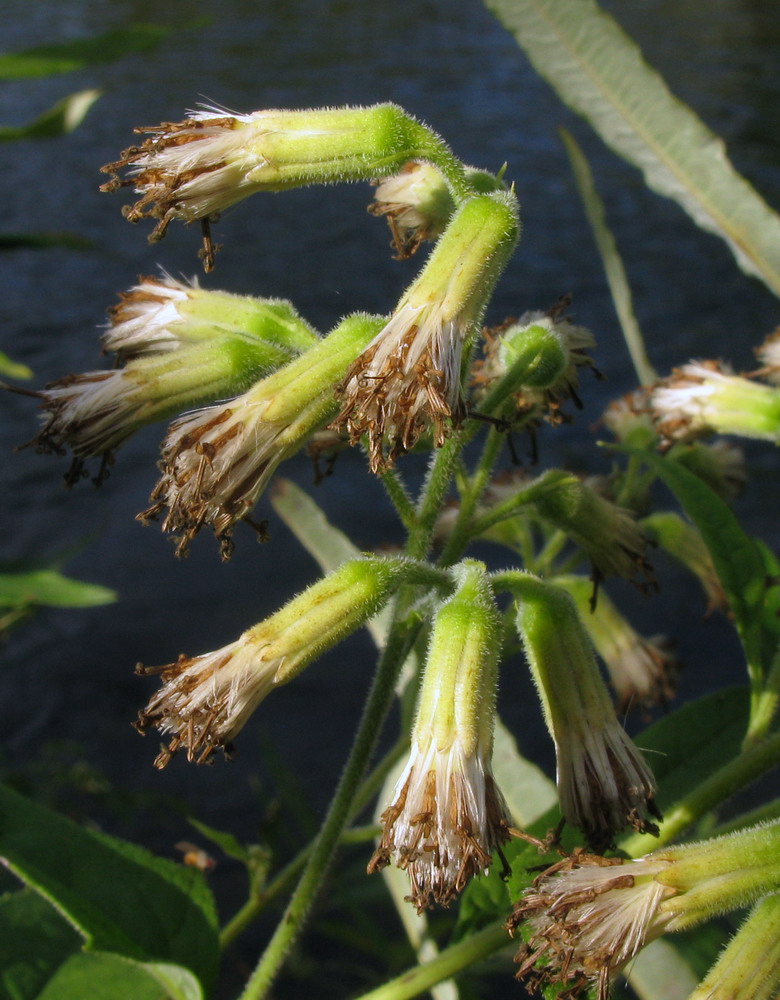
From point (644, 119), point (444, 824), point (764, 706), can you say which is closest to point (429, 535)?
point (444, 824)

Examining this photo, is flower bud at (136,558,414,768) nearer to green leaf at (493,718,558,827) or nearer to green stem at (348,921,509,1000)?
green stem at (348,921,509,1000)

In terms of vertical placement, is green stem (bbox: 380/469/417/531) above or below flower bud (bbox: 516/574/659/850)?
above

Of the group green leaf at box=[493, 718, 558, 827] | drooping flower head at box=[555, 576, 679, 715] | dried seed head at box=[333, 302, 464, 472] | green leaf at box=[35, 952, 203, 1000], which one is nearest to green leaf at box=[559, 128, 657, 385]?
drooping flower head at box=[555, 576, 679, 715]

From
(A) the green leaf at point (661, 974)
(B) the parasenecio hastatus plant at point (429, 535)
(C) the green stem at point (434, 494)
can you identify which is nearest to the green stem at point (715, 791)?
(B) the parasenecio hastatus plant at point (429, 535)

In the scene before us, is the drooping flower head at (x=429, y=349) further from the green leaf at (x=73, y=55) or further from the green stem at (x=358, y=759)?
the green leaf at (x=73, y=55)

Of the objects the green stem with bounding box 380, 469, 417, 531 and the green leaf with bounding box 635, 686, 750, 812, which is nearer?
the green stem with bounding box 380, 469, 417, 531

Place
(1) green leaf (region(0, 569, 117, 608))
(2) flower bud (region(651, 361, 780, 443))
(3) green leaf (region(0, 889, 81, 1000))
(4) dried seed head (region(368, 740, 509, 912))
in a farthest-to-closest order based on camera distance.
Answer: (1) green leaf (region(0, 569, 117, 608)) < (2) flower bud (region(651, 361, 780, 443)) < (3) green leaf (region(0, 889, 81, 1000)) < (4) dried seed head (region(368, 740, 509, 912))

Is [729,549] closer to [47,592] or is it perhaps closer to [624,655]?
[624,655]
